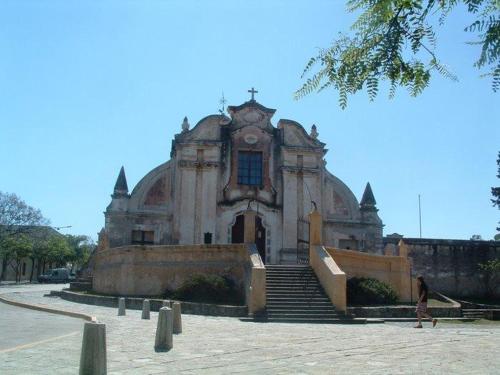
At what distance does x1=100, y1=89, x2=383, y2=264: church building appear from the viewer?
104 feet

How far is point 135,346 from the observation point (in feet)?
36.0

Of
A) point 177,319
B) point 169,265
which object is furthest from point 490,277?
point 177,319

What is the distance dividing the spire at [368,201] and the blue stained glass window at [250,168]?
639cm

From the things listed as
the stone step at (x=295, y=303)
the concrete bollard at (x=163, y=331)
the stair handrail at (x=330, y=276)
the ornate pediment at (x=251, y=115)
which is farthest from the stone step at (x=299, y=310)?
the ornate pediment at (x=251, y=115)

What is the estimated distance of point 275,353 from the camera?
34.2ft

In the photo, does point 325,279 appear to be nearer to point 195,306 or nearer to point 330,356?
point 195,306

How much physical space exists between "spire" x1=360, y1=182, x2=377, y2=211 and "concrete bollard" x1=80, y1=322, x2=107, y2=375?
89.9 feet

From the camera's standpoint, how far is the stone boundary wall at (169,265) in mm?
24672

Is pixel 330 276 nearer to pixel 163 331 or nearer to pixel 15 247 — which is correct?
pixel 163 331

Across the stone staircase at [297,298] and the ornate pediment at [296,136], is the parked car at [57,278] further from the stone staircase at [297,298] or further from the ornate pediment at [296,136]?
the stone staircase at [297,298]

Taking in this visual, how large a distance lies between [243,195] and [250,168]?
1.80 metres

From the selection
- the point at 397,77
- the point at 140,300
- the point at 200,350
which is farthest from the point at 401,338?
the point at 140,300

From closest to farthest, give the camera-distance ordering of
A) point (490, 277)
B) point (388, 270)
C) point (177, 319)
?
point (177, 319), point (388, 270), point (490, 277)

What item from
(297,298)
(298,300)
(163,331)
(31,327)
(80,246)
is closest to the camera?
(163,331)
